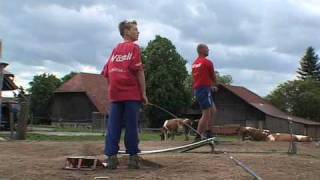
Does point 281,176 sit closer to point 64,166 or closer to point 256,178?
point 256,178

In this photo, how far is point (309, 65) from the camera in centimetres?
11812

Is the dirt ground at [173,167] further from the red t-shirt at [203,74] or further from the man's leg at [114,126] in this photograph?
the red t-shirt at [203,74]

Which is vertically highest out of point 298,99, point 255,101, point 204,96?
point 298,99

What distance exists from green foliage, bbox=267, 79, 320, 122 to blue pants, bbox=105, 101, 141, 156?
78.4m

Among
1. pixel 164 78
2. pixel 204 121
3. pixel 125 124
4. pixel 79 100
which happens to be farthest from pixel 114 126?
pixel 79 100

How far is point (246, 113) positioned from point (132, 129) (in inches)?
2590

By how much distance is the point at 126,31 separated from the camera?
8.19 meters

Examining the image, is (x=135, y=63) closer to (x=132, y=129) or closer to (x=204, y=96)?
(x=132, y=129)

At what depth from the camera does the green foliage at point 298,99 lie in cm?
8513

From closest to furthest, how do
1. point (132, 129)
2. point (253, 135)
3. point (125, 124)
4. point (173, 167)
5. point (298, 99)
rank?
point (173, 167) → point (132, 129) → point (125, 124) → point (253, 135) → point (298, 99)

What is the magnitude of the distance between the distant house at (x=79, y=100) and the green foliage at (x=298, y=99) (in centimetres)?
2537

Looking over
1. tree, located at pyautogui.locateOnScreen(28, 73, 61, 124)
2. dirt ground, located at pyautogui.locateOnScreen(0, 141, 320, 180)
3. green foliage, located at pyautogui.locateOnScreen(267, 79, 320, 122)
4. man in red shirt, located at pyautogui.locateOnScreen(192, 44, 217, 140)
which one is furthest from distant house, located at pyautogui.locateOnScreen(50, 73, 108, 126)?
dirt ground, located at pyautogui.locateOnScreen(0, 141, 320, 180)

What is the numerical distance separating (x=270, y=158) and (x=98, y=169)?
9.23ft

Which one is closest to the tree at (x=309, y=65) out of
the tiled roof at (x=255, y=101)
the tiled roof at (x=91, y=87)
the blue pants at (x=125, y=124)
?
the tiled roof at (x=255, y=101)
